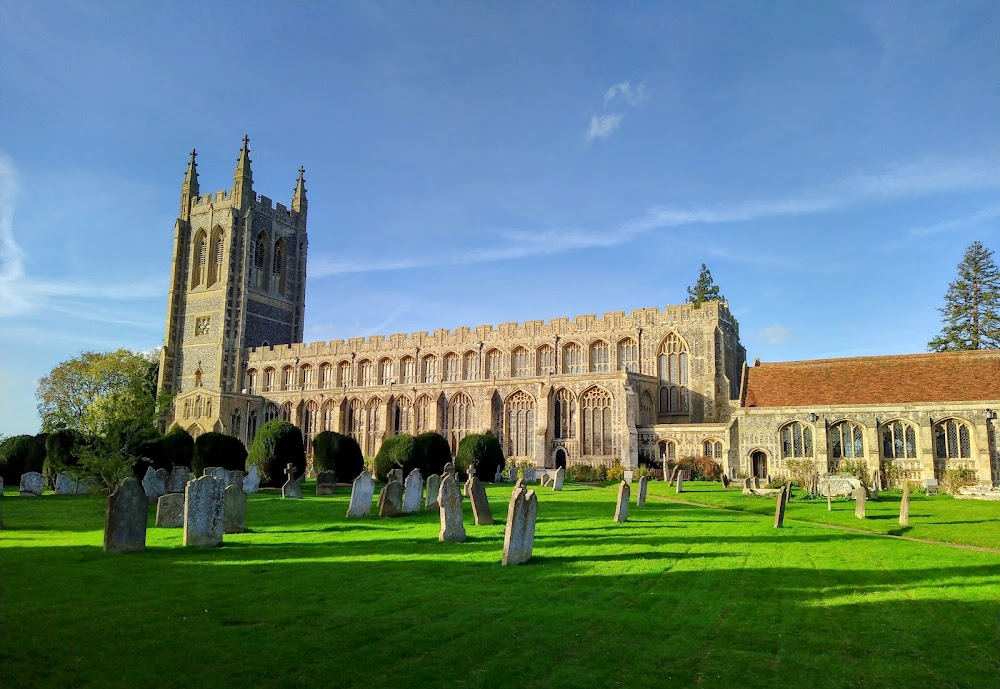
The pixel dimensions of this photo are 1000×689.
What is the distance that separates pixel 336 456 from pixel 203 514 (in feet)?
57.7

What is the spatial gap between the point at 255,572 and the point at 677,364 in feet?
107

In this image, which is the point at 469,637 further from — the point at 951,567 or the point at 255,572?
the point at 951,567

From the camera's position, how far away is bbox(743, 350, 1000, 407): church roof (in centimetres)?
2711

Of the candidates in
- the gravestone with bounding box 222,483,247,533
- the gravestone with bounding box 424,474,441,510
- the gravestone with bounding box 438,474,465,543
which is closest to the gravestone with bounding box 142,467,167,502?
the gravestone with bounding box 222,483,247,533

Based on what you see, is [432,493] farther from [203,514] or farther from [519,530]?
[519,530]

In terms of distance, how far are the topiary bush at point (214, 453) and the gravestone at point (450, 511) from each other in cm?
1817

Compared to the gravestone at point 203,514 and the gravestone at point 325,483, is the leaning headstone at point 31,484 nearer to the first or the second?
the gravestone at point 325,483

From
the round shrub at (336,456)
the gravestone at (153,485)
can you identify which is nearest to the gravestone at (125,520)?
the gravestone at (153,485)

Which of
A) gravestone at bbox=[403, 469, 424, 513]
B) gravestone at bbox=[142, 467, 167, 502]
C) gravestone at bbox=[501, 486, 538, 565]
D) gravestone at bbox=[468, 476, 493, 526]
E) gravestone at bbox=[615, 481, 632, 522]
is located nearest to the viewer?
gravestone at bbox=[501, 486, 538, 565]

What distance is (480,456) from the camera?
29656 millimetres

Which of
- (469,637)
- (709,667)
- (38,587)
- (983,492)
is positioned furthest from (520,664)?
(983,492)

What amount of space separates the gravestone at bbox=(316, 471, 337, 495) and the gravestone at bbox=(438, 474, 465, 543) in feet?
42.0

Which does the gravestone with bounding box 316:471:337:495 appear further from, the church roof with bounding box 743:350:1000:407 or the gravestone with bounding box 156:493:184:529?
the church roof with bounding box 743:350:1000:407

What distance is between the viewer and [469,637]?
630cm
